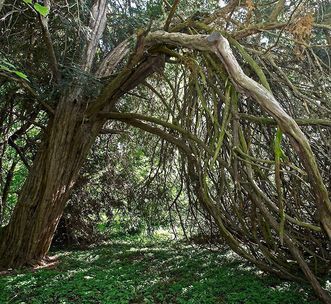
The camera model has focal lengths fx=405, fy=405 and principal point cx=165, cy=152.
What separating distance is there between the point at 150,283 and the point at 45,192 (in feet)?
5.61

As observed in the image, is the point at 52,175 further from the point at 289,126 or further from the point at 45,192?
the point at 289,126

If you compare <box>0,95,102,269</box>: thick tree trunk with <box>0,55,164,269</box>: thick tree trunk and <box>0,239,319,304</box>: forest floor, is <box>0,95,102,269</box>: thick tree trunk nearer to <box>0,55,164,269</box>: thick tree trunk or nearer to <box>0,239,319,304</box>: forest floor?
<box>0,55,164,269</box>: thick tree trunk

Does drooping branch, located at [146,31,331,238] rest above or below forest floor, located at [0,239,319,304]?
above

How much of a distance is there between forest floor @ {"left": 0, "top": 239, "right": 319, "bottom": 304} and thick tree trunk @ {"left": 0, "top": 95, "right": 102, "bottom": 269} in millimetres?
357

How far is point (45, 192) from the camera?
Result: 198 inches

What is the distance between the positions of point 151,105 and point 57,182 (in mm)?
2220

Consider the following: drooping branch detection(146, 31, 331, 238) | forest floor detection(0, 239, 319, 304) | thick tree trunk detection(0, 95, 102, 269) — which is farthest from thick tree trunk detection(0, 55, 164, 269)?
drooping branch detection(146, 31, 331, 238)

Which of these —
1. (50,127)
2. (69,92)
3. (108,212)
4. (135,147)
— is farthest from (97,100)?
(108,212)

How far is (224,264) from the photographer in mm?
5480

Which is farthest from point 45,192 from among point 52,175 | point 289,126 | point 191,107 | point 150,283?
point 289,126

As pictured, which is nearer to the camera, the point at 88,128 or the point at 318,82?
the point at 318,82

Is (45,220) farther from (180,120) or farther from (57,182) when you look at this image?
(180,120)

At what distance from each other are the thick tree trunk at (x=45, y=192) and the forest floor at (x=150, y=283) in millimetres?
357

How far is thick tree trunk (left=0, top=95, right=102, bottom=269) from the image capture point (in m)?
5.04
